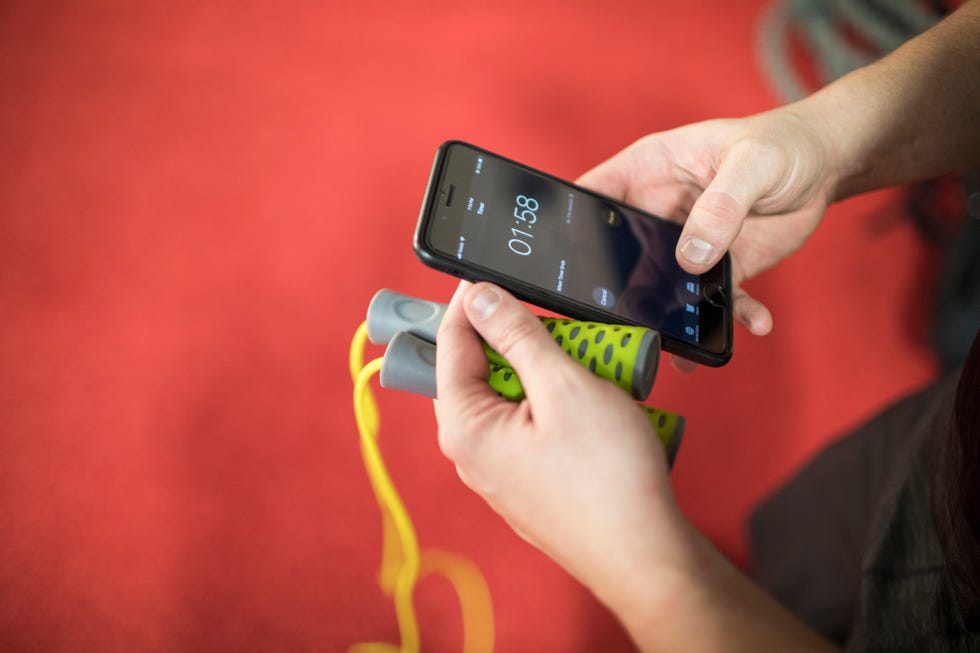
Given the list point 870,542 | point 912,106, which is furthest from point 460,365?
point 912,106

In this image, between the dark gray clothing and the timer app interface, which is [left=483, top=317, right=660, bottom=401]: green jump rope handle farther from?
the dark gray clothing

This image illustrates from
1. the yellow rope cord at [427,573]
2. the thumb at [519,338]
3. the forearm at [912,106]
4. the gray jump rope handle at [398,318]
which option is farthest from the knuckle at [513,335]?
the forearm at [912,106]

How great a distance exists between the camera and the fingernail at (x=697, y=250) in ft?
1.76

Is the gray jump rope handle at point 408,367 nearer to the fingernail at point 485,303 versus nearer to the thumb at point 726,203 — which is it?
the fingernail at point 485,303

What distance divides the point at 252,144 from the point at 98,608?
640 millimetres

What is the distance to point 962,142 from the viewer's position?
605mm

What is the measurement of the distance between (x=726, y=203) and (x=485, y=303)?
0.22 metres

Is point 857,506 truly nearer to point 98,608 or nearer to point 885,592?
point 885,592

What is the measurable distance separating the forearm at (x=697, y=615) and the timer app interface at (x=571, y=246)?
0.23 meters

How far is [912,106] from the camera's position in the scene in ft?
1.92

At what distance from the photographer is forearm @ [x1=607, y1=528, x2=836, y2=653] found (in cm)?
36

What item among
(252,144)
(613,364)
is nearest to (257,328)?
(252,144)

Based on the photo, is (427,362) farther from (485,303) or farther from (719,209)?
(719,209)

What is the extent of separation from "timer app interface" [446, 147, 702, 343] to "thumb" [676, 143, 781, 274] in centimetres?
4
